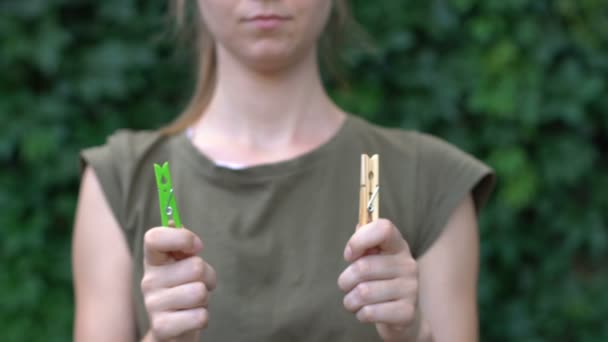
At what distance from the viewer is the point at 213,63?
158 cm

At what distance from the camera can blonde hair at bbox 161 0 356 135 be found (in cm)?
155

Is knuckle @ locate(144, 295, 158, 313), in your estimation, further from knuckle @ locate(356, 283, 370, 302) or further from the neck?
the neck

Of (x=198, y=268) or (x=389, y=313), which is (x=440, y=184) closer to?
(x=389, y=313)

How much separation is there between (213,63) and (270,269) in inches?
16.9

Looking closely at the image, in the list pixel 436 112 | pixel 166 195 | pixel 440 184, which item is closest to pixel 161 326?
pixel 166 195

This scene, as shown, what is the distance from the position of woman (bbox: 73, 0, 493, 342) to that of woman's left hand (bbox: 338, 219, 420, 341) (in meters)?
0.22

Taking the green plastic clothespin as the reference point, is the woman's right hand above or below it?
below

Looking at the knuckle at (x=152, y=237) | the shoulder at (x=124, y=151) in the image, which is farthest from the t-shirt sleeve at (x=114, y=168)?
the knuckle at (x=152, y=237)

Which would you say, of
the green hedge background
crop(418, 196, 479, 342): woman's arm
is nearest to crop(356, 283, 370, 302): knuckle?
crop(418, 196, 479, 342): woman's arm

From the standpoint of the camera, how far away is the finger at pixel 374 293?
107cm

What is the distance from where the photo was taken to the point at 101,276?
4.57 feet

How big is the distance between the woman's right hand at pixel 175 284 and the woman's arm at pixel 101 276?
11.5 inches

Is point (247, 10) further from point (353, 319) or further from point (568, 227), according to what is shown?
point (568, 227)

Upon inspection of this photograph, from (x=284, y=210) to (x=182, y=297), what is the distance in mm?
351
